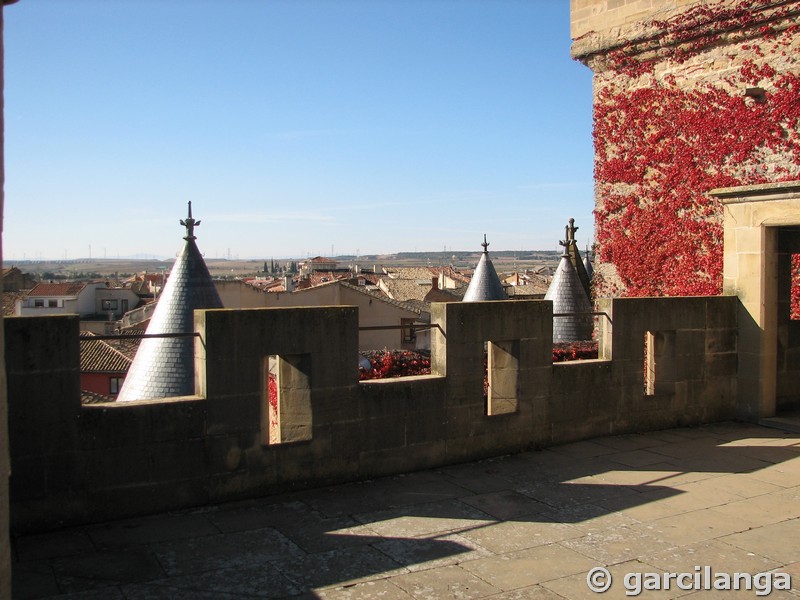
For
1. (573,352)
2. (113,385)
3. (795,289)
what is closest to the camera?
(795,289)

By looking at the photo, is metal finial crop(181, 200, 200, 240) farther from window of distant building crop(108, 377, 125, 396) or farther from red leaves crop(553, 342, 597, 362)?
window of distant building crop(108, 377, 125, 396)

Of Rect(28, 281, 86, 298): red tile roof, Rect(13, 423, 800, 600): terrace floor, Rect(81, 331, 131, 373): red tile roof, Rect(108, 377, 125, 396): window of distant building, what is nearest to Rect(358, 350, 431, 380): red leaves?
Rect(13, 423, 800, 600): terrace floor

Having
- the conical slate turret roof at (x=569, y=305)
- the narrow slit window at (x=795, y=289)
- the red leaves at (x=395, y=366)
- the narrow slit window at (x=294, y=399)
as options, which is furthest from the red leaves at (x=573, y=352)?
the narrow slit window at (x=294, y=399)

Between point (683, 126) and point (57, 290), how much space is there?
68203 millimetres

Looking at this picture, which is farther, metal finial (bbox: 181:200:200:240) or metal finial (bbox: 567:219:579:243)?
metal finial (bbox: 567:219:579:243)

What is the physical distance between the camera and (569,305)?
63.0 feet

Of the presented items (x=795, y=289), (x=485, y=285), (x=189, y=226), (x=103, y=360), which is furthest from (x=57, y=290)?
(x=795, y=289)

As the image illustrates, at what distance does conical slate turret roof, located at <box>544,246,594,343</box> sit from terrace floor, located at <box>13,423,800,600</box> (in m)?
9.84

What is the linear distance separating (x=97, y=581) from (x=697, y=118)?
40.2ft

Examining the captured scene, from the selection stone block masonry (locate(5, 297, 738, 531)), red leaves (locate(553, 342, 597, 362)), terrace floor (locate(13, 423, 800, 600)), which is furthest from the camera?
red leaves (locate(553, 342, 597, 362))

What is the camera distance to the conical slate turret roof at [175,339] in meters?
10.3

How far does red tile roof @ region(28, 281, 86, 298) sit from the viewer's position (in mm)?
68750

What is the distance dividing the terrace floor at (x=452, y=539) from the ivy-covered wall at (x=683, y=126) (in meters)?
5.92

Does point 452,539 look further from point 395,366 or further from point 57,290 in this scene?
point 57,290
